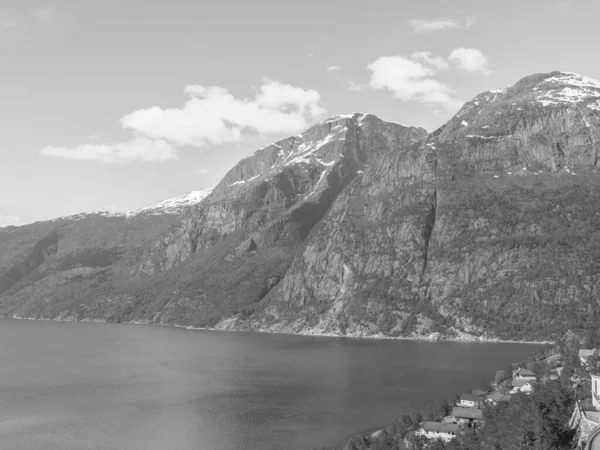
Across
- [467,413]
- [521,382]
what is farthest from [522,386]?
[467,413]

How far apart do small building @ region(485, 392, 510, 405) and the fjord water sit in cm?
1103

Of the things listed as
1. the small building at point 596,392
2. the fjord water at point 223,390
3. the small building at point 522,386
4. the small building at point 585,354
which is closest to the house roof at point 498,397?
the small building at point 522,386

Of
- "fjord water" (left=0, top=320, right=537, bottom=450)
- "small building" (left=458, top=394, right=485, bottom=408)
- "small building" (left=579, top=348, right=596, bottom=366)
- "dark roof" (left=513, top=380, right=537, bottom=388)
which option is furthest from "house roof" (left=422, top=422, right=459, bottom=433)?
"small building" (left=579, top=348, right=596, bottom=366)

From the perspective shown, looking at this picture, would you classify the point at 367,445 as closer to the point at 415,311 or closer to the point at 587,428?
the point at 587,428

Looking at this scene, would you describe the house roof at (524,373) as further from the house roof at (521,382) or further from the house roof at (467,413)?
the house roof at (467,413)

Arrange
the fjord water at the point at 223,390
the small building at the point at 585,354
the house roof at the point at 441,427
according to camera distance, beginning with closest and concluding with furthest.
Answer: the house roof at the point at 441,427 < the fjord water at the point at 223,390 < the small building at the point at 585,354

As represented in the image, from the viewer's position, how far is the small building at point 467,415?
7681cm

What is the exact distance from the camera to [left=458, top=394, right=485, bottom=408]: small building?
84812 millimetres

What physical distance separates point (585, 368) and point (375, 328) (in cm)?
11133

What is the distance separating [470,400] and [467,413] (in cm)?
856

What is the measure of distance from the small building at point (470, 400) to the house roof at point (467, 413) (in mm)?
4369

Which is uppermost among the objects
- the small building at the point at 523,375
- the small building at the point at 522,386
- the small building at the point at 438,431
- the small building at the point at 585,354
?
the small building at the point at 585,354

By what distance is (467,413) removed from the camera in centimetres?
7869

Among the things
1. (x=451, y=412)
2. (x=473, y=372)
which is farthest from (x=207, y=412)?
(x=473, y=372)
